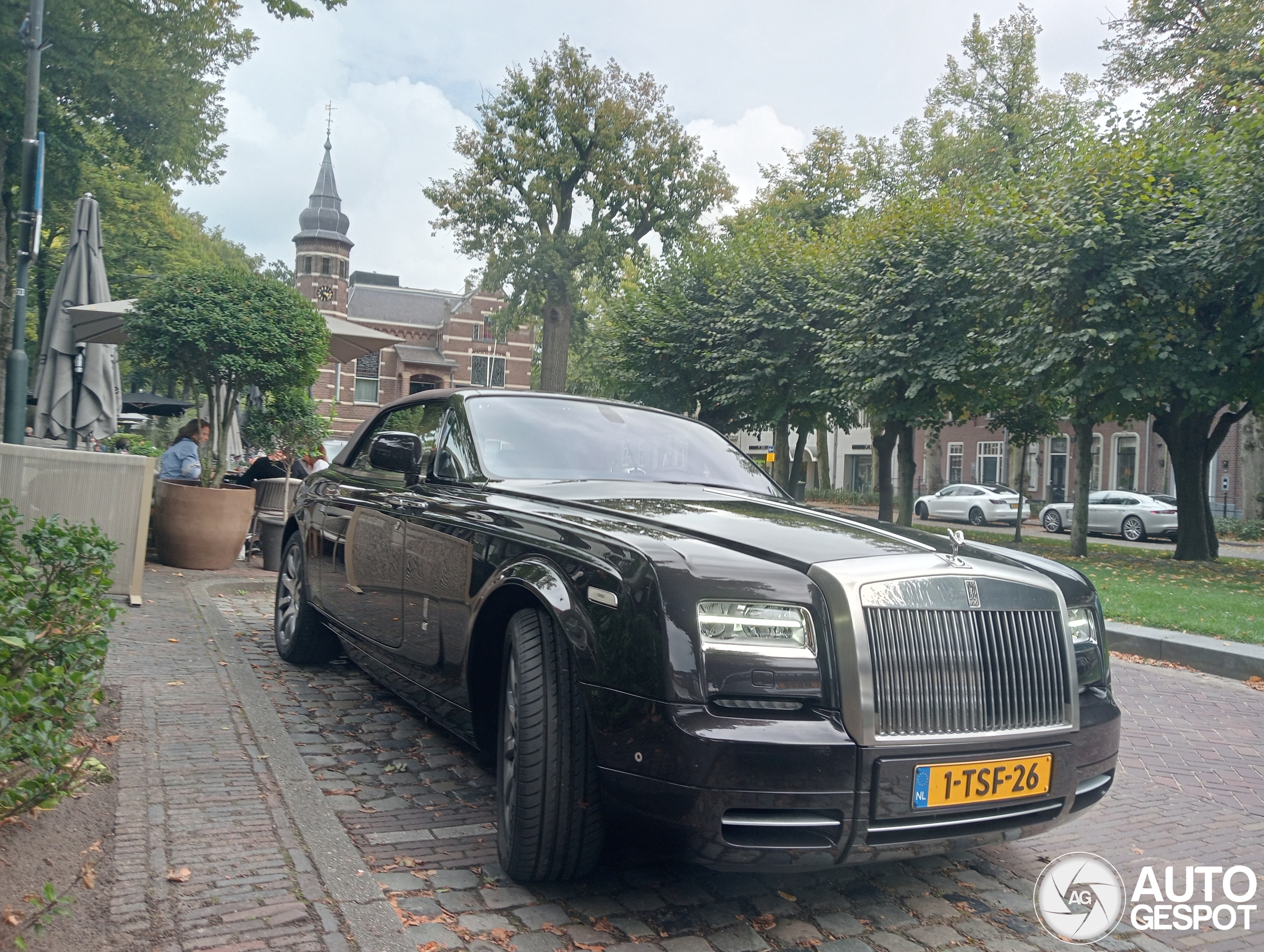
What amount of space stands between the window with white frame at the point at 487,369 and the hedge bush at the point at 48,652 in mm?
64974

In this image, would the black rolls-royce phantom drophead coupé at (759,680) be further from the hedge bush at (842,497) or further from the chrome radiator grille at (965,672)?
the hedge bush at (842,497)

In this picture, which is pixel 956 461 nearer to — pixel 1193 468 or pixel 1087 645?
pixel 1193 468

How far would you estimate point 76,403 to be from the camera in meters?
11.2

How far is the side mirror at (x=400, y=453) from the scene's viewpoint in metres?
4.47

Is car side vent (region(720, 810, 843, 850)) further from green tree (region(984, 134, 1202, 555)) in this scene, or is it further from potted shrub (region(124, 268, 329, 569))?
green tree (region(984, 134, 1202, 555))

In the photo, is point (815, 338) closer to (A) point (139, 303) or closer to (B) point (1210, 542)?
(B) point (1210, 542)

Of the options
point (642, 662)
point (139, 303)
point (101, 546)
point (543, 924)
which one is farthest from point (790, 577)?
point (139, 303)

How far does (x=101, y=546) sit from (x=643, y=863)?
2597 millimetres

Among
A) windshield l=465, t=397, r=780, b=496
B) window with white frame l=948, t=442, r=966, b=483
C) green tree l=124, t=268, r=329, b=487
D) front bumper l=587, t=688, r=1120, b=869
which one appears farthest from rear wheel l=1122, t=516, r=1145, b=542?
front bumper l=587, t=688, r=1120, b=869

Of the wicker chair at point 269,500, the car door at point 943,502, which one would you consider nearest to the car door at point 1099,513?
the car door at point 943,502

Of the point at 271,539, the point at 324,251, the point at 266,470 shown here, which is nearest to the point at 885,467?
the point at 266,470

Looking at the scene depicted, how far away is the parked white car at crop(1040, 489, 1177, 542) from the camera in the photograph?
29.0m

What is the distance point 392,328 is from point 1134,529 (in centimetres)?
5211

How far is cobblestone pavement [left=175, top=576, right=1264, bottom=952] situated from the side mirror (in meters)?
1.30
